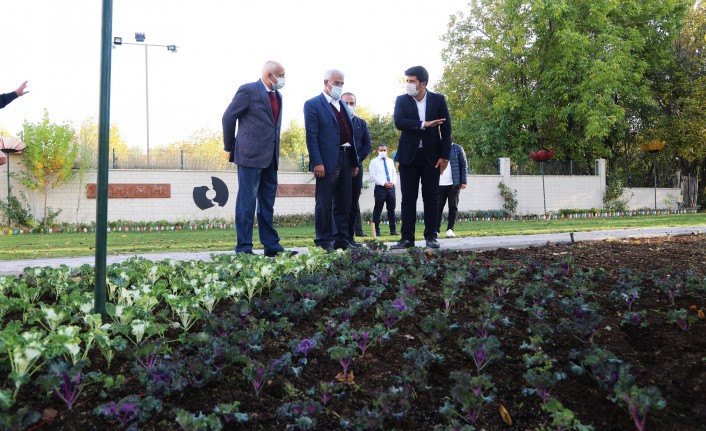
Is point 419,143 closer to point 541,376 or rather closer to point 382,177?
point 541,376

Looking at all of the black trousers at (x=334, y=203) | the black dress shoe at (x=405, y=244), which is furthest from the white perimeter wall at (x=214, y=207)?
the black dress shoe at (x=405, y=244)

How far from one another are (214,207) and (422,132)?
16.3 metres

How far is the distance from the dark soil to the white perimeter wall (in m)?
18.4

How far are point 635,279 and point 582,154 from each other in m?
29.3

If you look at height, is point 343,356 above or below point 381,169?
below

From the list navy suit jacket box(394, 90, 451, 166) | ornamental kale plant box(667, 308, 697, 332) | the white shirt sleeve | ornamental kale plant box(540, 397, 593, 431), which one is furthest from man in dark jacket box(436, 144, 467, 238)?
ornamental kale plant box(540, 397, 593, 431)

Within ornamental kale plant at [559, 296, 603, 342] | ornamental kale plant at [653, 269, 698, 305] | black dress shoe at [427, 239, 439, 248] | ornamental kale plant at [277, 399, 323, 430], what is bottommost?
ornamental kale plant at [277, 399, 323, 430]

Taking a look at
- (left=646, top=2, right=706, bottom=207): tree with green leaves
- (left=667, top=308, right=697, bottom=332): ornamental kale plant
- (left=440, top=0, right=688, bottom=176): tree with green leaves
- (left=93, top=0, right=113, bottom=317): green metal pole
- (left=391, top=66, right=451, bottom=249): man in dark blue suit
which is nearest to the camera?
(left=93, top=0, right=113, bottom=317): green metal pole

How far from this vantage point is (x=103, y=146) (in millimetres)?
2648

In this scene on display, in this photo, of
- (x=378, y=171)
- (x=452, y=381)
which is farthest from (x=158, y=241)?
(x=452, y=381)

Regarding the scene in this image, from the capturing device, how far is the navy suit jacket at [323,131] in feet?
21.5

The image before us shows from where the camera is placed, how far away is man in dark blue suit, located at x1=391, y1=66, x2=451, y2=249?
6480 millimetres

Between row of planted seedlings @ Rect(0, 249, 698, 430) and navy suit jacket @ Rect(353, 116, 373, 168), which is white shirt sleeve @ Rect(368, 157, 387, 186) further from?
row of planted seedlings @ Rect(0, 249, 698, 430)

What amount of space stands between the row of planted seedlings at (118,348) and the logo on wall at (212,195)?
18.1 m
